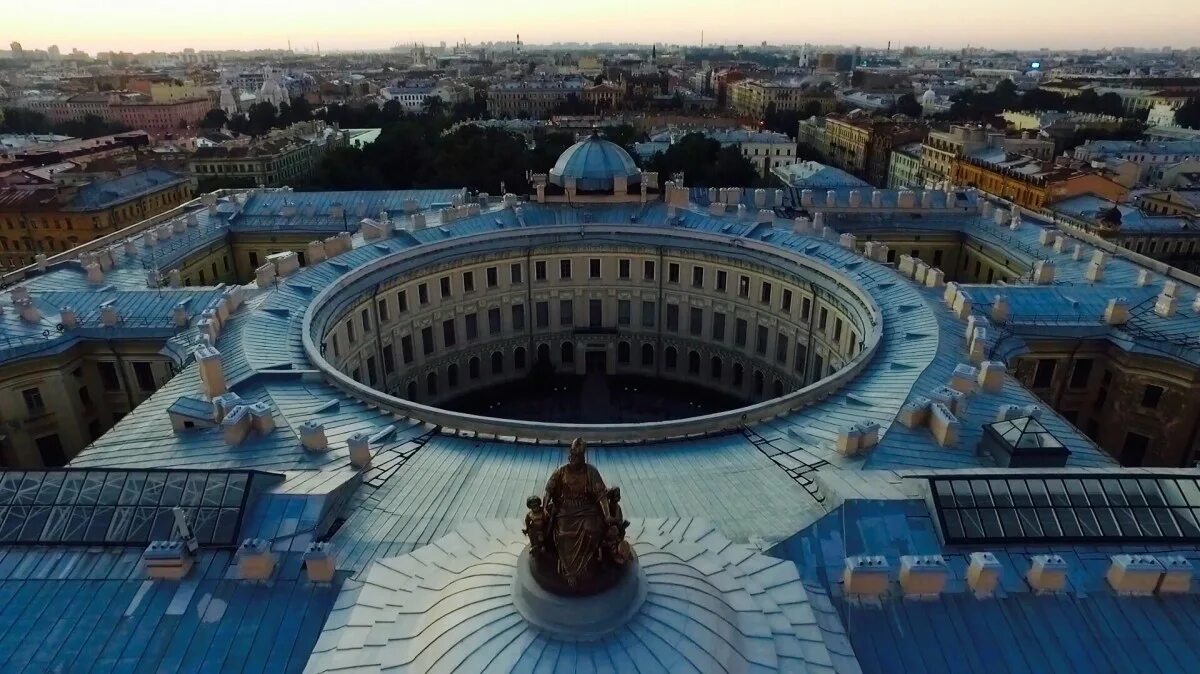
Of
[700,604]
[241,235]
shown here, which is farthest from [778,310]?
[241,235]

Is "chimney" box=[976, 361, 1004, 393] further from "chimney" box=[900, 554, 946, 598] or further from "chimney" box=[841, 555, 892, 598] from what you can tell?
"chimney" box=[841, 555, 892, 598]

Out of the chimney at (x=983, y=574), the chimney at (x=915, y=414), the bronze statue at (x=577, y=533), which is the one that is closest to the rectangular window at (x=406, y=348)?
Answer: the chimney at (x=915, y=414)

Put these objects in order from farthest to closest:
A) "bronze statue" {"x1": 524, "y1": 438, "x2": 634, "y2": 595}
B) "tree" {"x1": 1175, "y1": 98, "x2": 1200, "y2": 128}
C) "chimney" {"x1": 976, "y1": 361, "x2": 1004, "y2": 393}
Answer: "tree" {"x1": 1175, "y1": 98, "x2": 1200, "y2": 128}, "chimney" {"x1": 976, "y1": 361, "x2": 1004, "y2": 393}, "bronze statue" {"x1": 524, "y1": 438, "x2": 634, "y2": 595}

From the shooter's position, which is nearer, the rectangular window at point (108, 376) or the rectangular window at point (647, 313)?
the rectangular window at point (108, 376)

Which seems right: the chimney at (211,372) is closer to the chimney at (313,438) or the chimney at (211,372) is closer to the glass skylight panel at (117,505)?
the chimney at (313,438)

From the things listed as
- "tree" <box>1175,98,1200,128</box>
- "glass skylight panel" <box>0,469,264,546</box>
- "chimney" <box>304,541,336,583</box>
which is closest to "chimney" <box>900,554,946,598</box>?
Answer: "chimney" <box>304,541,336,583</box>

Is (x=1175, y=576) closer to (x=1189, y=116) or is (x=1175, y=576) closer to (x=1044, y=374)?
(x=1044, y=374)

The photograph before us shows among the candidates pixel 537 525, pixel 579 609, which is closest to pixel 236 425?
pixel 537 525
